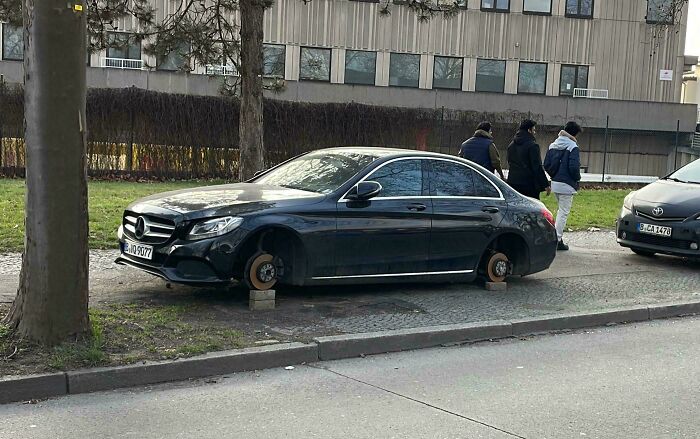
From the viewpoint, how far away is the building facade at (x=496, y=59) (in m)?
34.4

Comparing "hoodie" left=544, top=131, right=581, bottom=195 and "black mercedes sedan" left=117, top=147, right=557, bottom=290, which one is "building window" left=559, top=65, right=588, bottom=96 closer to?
"hoodie" left=544, top=131, right=581, bottom=195

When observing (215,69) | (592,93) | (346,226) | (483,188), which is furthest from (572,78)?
(346,226)

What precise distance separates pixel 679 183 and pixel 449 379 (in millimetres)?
7686

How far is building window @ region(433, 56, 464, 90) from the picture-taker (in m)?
36.0

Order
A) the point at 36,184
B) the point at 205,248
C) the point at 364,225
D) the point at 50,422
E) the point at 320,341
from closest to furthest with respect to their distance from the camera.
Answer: the point at 50,422 < the point at 36,184 < the point at 320,341 < the point at 205,248 < the point at 364,225

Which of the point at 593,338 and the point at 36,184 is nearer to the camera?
the point at 36,184

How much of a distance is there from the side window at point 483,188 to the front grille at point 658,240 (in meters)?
3.43

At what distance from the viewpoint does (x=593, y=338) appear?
27.4ft

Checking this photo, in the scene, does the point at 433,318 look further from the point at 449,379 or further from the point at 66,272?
the point at 66,272

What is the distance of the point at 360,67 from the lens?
35375mm

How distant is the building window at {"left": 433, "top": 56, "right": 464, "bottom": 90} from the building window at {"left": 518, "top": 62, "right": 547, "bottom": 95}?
2698mm

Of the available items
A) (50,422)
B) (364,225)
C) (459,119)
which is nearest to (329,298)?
(364,225)

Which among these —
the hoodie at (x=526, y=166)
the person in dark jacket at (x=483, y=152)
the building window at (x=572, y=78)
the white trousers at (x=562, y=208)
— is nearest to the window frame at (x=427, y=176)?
the hoodie at (x=526, y=166)

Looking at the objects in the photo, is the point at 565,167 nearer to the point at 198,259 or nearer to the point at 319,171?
the point at 319,171
